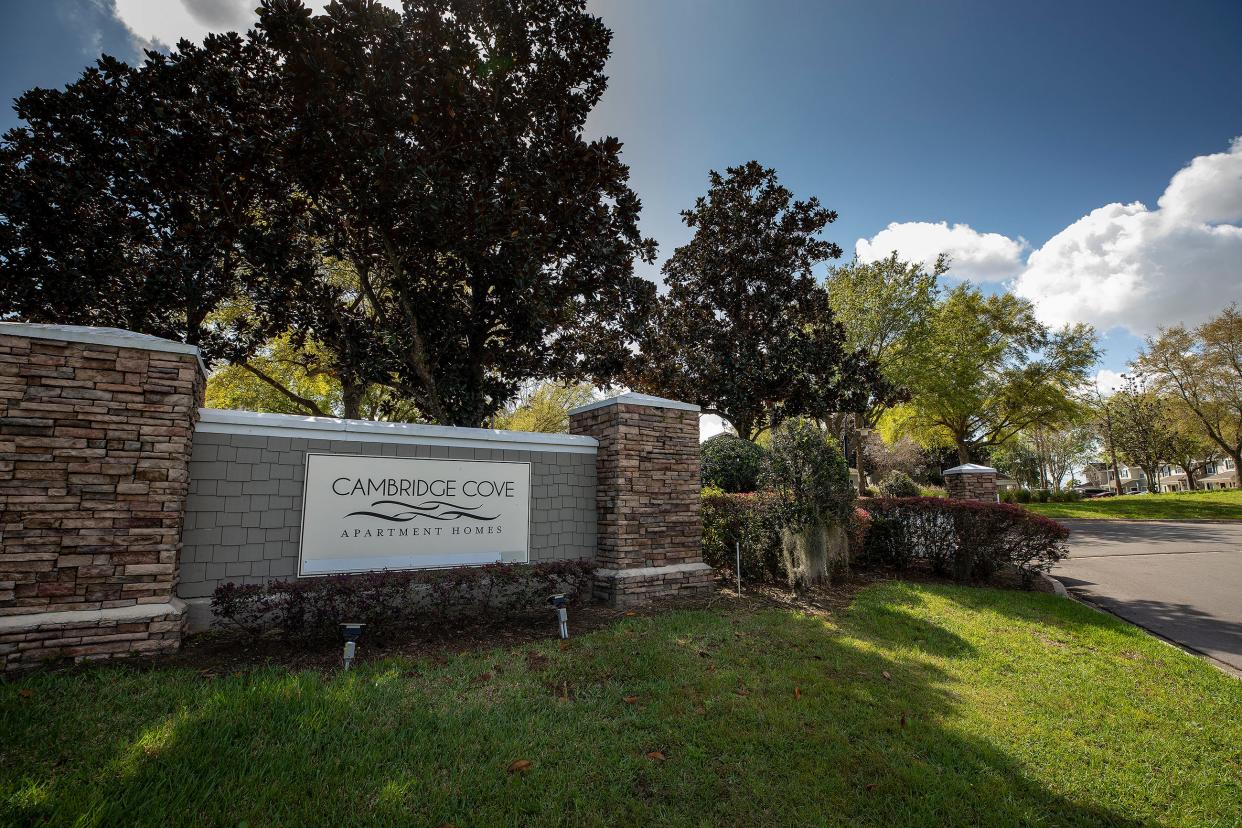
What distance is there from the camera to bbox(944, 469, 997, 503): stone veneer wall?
13.4m

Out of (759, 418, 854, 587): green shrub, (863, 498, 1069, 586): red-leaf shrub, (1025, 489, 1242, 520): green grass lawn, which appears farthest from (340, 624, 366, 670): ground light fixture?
(1025, 489, 1242, 520): green grass lawn

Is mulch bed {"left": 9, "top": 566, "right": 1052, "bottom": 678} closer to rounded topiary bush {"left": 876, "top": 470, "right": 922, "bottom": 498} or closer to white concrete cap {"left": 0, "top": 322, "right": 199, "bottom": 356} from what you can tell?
white concrete cap {"left": 0, "top": 322, "right": 199, "bottom": 356}

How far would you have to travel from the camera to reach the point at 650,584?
7.00 m

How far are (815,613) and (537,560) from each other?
3.60 m

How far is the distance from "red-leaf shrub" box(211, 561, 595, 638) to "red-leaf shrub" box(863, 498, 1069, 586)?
5997mm

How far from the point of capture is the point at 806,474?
7.66 metres

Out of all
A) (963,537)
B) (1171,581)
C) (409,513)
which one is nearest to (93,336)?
(409,513)

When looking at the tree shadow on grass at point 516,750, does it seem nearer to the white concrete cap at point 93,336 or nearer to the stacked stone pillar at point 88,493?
the stacked stone pillar at point 88,493

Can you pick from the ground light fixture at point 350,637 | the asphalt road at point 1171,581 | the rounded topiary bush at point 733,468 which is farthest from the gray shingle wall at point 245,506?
the asphalt road at point 1171,581

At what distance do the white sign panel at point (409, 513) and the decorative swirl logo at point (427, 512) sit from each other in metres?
0.01

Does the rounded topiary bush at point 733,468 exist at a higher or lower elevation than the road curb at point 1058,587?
higher

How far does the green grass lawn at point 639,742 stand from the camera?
2.68 m

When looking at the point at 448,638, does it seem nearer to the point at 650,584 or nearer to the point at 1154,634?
the point at 650,584

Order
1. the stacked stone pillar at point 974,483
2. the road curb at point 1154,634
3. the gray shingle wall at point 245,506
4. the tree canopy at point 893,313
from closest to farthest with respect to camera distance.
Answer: the gray shingle wall at point 245,506
the road curb at point 1154,634
the stacked stone pillar at point 974,483
the tree canopy at point 893,313
